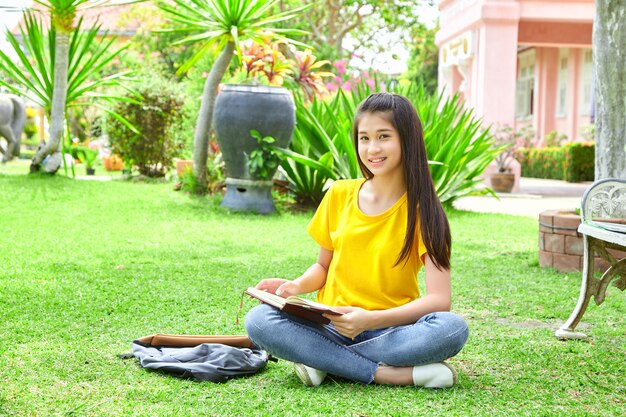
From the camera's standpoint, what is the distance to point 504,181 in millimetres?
14414

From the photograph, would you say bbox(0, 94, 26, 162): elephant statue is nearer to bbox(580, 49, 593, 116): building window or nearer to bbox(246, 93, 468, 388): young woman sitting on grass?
bbox(246, 93, 468, 388): young woman sitting on grass

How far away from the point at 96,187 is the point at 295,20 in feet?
53.0

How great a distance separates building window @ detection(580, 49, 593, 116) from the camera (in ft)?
68.0

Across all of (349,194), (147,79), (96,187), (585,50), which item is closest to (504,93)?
Answer: (585,50)

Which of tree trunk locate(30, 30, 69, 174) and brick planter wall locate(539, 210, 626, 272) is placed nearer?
Result: brick planter wall locate(539, 210, 626, 272)

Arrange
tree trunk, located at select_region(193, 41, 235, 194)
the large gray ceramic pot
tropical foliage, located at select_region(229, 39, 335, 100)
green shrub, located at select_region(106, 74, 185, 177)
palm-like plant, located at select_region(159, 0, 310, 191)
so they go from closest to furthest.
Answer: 1. the large gray ceramic pot
2. palm-like plant, located at select_region(159, 0, 310, 191)
3. tree trunk, located at select_region(193, 41, 235, 194)
4. tropical foliage, located at select_region(229, 39, 335, 100)
5. green shrub, located at select_region(106, 74, 185, 177)

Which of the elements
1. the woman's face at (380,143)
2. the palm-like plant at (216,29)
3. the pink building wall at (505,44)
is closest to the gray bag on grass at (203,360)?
the woman's face at (380,143)

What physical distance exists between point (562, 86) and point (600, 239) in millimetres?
19946

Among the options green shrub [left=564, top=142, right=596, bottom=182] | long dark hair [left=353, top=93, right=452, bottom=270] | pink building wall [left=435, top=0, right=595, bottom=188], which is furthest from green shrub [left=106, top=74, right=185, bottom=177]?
green shrub [left=564, top=142, right=596, bottom=182]

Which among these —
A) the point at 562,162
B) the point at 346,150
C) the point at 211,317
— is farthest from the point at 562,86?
the point at 211,317

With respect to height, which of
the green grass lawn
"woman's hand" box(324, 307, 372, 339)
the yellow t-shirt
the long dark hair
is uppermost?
the long dark hair

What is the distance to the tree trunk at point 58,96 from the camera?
→ 31.5 feet

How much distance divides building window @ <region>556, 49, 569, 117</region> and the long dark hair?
789 inches

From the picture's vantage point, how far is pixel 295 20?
25016 mm
